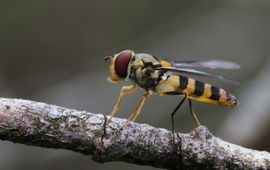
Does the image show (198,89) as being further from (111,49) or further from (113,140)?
(111,49)

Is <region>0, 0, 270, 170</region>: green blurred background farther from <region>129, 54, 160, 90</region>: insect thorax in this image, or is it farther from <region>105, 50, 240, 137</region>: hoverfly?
<region>129, 54, 160, 90</region>: insect thorax

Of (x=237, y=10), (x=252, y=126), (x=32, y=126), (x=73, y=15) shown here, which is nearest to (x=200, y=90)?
(x=32, y=126)

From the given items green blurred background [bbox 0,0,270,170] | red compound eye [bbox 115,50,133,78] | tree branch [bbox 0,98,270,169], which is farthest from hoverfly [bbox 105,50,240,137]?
green blurred background [bbox 0,0,270,170]

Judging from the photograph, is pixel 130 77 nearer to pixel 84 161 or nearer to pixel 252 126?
pixel 252 126

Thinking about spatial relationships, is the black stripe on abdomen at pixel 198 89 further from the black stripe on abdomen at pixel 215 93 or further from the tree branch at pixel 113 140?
the tree branch at pixel 113 140

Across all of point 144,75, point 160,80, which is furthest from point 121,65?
point 160,80

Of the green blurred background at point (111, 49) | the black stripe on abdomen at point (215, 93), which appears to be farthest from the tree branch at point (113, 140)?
the green blurred background at point (111, 49)

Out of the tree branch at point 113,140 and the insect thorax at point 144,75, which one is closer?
the tree branch at point 113,140
